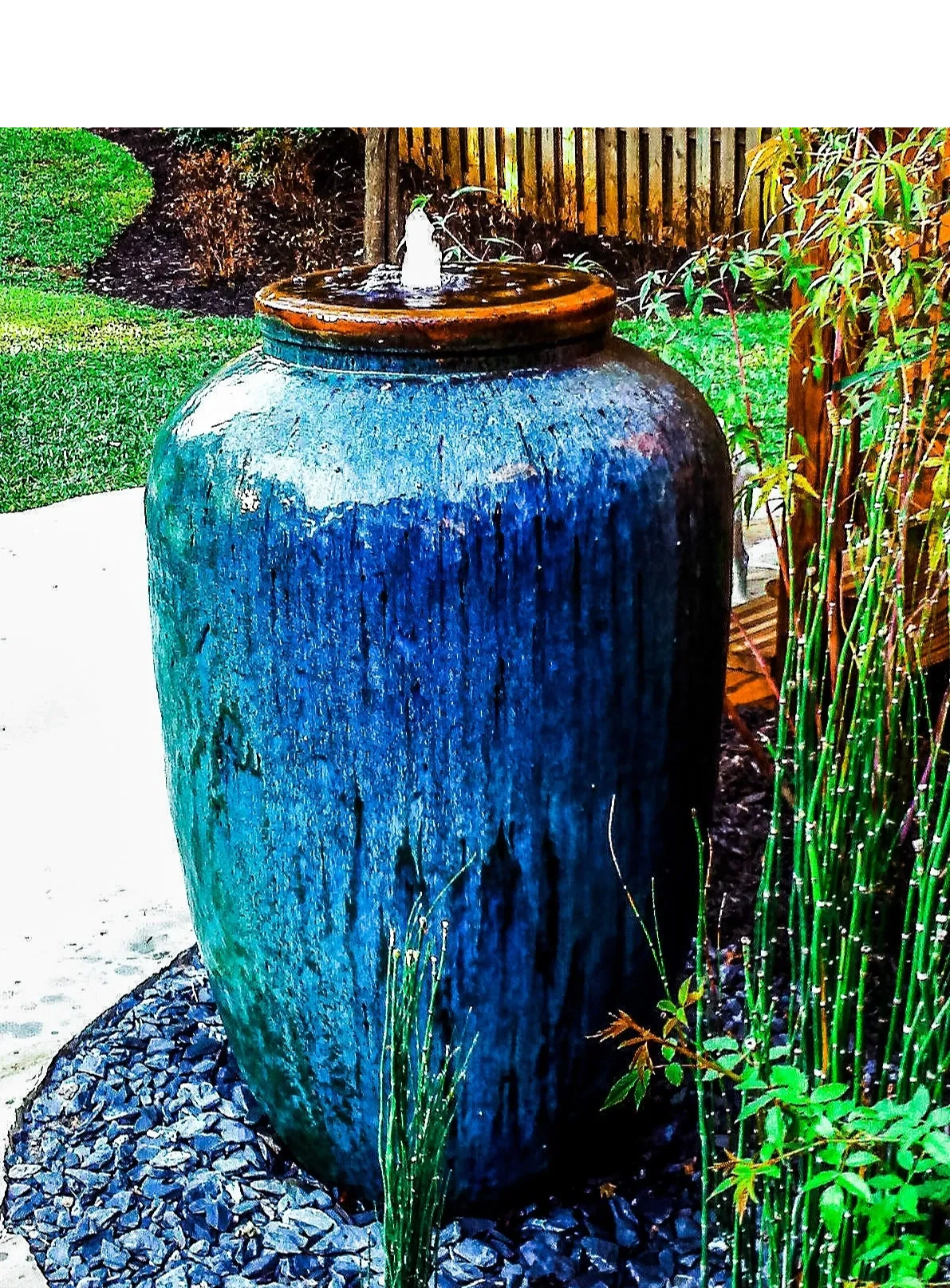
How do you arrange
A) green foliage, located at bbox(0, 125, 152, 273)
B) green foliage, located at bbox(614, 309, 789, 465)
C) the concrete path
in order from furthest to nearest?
green foliage, located at bbox(0, 125, 152, 273), green foliage, located at bbox(614, 309, 789, 465), the concrete path

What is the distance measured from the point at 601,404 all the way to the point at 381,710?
1.21 ft

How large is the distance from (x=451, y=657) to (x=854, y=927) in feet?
1.42

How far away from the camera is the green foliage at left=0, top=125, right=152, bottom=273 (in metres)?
8.05

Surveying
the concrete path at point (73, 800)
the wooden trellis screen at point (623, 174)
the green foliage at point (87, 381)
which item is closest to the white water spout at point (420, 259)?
the concrete path at point (73, 800)

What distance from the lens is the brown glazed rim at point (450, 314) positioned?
1.26m

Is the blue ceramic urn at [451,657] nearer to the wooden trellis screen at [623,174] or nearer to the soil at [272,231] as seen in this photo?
the wooden trellis screen at [623,174]

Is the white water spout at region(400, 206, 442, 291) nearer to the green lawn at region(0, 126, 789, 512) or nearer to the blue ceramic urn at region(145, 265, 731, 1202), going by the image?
the blue ceramic urn at region(145, 265, 731, 1202)

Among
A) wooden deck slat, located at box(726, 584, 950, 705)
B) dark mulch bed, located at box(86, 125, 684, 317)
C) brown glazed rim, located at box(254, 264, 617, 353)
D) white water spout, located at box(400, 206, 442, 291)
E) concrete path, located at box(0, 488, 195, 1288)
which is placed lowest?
concrete path, located at box(0, 488, 195, 1288)

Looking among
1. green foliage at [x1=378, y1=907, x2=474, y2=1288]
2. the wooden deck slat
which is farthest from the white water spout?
the wooden deck slat

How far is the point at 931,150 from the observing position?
1.76 meters

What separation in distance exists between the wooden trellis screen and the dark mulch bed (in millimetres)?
158

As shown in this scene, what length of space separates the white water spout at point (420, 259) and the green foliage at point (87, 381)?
369 cm
